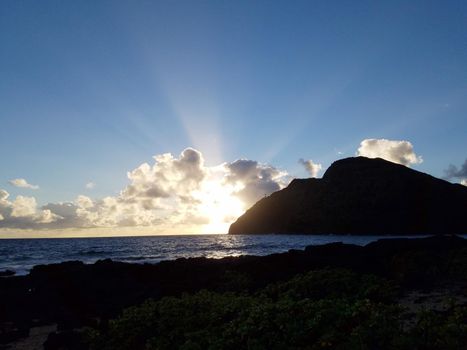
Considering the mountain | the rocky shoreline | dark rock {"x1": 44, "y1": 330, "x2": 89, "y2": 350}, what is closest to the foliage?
dark rock {"x1": 44, "y1": 330, "x2": 89, "y2": 350}

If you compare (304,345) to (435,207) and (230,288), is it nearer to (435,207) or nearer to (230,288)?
(230,288)

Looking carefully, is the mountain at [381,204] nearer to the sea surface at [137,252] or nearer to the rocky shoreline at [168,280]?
the sea surface at [137,252]

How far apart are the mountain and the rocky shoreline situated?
480ft

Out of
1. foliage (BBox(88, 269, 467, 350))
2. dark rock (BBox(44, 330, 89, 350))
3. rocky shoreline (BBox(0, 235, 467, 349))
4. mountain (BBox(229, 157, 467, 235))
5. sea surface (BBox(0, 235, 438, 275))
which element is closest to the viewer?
foliage (BBox(88, 269, 467, 350))

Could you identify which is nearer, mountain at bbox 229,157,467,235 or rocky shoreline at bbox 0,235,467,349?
rocky shoreline at bbox 0,235,467,349

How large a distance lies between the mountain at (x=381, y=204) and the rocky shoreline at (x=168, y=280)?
146m

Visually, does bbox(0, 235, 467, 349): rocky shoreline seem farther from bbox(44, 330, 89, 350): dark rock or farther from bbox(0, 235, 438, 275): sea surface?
bbox(0, 235, 438, 275): sea surface

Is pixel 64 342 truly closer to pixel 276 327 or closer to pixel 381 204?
pixel 276 327

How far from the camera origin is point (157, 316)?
37.3 feet

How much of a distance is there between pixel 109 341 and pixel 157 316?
54.1 inches

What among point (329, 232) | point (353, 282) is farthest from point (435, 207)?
point (353, 282)

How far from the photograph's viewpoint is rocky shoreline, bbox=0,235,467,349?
761 inches

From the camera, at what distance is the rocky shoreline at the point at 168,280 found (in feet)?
63.4

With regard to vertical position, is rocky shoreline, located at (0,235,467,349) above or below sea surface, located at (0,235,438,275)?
below
